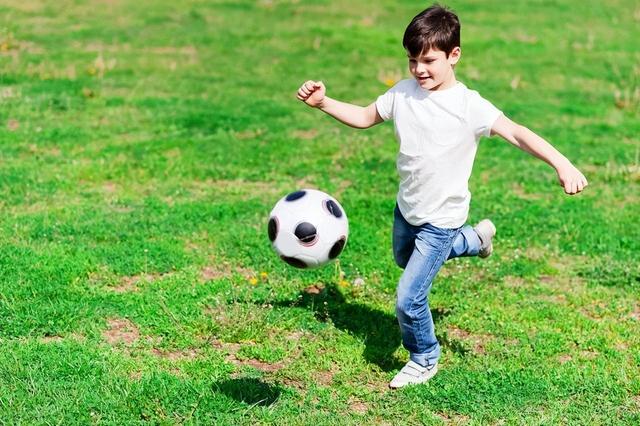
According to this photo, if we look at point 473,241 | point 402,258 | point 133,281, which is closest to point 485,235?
point 473,241

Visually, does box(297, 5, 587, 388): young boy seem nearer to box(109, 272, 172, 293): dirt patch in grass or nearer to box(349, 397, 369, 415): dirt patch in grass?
box(349, 397, 369, 415): dirt patch in grass

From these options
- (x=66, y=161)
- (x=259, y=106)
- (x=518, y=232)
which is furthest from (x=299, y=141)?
(x=518, y=232)

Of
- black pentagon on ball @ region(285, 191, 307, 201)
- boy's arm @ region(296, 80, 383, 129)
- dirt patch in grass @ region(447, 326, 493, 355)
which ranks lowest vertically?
dirt patch in grass @ region(447, 326, 493, 355)

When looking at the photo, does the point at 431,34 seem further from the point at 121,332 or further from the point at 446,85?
the point at 121,332

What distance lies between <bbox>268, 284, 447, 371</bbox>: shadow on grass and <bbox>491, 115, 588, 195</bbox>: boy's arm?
1770 mm

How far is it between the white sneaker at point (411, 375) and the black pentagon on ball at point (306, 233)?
3.55ft

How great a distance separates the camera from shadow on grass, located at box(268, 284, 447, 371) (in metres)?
5.68

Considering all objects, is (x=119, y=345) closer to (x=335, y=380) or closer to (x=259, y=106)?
(x=335, y=380)

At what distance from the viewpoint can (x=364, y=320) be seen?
20.3 ft

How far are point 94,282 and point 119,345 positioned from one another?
3.73 feet

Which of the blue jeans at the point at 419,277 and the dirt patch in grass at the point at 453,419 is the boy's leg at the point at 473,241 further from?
the dirt patch in grass at the point at 453,419

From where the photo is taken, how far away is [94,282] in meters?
6.59

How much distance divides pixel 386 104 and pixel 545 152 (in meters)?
1.05

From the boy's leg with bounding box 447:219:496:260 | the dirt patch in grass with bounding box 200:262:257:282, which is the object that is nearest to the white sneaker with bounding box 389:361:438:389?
the boy's leg with bounding box 447:219:496:260
